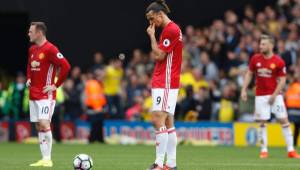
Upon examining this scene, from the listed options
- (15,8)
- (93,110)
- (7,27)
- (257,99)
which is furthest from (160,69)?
(7,27)

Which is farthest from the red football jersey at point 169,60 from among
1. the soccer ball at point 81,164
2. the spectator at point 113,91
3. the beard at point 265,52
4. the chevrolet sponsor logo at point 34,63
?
the spectator at point 113,91

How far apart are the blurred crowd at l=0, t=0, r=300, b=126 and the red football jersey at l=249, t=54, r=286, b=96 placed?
4.98m

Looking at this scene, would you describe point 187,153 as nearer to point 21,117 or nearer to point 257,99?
point 257,99

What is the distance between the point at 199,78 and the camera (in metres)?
26.8

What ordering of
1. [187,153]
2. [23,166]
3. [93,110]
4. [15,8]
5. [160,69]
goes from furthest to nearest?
[15,8] → [93,110] → [187,153] → [23,166] → [160,69]

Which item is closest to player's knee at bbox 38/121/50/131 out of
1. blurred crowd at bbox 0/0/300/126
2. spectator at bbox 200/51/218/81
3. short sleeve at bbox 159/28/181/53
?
short sleeve at bbox 159/28/181/53

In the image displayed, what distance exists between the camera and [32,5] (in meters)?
29.3

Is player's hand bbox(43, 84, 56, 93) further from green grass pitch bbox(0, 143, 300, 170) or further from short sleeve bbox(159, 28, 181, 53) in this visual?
short sleeve bbox(159, 28, 181, 53)

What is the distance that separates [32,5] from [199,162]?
1406 centimetres

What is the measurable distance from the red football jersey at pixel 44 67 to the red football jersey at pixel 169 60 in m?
2.70

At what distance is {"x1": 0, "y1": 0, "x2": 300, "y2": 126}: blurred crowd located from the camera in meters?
25.8

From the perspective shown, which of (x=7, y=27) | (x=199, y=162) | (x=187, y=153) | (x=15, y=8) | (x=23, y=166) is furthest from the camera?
(x=7, y=27)

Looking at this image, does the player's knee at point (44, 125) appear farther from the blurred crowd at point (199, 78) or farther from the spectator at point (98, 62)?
the spectator at point (98, 62)

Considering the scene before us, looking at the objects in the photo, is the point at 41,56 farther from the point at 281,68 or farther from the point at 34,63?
the point at 281,68
